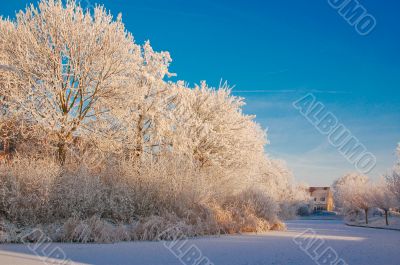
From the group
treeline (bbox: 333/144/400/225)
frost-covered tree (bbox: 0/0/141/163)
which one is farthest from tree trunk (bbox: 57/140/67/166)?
treeline (bbox: 333/144/400/225)

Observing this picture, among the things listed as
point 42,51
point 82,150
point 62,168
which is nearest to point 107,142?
point 82,150

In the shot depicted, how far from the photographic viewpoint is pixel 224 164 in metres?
26.7

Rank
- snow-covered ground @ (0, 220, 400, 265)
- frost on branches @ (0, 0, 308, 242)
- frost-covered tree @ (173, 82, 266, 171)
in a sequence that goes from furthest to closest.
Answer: frost-covered tree @ (173, 82, 266, 171) → frost on branches @ (0, 0, 308, 242) → snow-covered ground @ (0, 220, 400, 265)

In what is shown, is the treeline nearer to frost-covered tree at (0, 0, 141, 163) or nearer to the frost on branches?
the frost on branches

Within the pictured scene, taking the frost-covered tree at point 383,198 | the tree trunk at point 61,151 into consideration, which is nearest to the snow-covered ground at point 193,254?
the tree trunk at point 61,151

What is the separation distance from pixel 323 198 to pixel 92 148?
102143mm

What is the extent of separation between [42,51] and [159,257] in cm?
1177

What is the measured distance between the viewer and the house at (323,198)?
356 feet

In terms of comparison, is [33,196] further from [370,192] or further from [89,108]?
[370,192]

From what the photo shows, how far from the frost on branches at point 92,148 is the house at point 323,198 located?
9172 cm

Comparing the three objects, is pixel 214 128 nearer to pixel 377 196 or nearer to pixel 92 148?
pixel 92 148

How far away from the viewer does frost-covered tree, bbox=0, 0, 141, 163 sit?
57.8ft

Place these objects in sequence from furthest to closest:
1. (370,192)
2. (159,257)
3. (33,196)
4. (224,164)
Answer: (370,192) → (224,164) → (33,196) → (159,257)

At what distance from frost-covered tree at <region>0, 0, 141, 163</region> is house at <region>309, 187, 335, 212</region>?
96.7 meters
